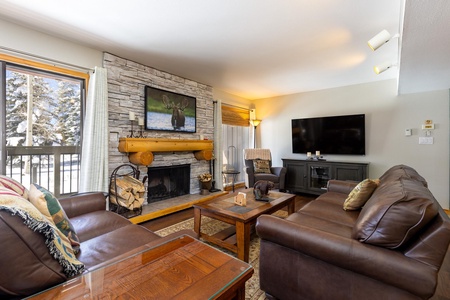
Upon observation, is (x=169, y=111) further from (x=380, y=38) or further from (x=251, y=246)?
(x=380, y=38)

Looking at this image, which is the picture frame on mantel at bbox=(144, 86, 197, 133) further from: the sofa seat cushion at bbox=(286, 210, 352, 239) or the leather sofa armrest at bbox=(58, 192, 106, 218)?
the sofa seat cushion at bbox=(286, 210, 352, 239)

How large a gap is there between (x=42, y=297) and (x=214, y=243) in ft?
5.23

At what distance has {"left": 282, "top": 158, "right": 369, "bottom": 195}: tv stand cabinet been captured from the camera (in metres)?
3.94

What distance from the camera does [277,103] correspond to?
212 inches

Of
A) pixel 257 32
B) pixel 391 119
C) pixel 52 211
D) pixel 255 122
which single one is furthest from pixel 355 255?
pixel 255 122

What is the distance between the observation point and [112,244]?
1369 millimetres

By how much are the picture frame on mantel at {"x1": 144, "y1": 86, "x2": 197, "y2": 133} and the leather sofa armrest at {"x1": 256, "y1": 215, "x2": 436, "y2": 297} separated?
2693 mm

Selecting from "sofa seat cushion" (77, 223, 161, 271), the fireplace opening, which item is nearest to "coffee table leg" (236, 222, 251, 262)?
"sofa seat cushion" (77, 223, 161, 271)

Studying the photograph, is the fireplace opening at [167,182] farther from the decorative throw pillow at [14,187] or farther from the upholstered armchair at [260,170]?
the decorative throw pillow at [14,187]

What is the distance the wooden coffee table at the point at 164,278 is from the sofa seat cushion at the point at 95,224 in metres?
0.76

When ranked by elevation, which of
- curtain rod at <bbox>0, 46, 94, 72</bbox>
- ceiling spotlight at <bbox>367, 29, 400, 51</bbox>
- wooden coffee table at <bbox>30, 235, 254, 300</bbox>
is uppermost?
ceiling spotlight at <bbox>367, 29, 400, 51</bbox>

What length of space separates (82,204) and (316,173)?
4.08m

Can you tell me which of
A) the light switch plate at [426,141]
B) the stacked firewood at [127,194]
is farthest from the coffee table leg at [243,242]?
the light switch plate at [426,141]

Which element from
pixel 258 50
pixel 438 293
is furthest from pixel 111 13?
pixel 438 293
